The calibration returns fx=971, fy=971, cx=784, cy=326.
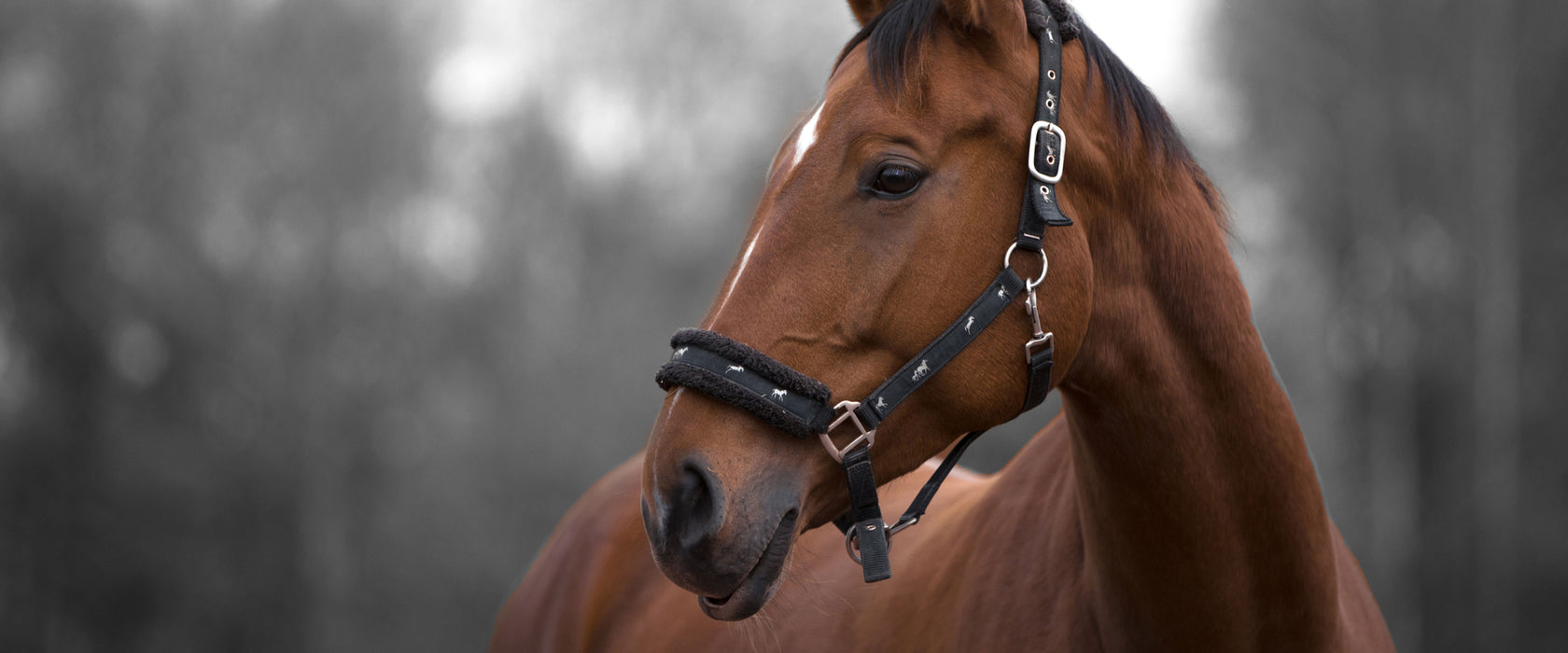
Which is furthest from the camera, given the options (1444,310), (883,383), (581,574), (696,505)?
(1444,310)

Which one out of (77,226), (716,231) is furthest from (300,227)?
(716,231)

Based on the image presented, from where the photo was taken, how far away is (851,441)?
1697 mm

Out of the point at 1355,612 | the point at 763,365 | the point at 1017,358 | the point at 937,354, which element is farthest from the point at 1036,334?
the point at 1355,612

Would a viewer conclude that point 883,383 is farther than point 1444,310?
No

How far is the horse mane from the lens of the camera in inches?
71.1

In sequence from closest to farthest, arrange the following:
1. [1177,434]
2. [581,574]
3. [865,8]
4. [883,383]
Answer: [883,383]
[1177,434]
[865,8]
[581,574]

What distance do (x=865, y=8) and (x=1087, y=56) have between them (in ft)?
1.73

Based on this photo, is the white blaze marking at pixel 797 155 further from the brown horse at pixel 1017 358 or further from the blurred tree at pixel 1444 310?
the blurred tree at pixel 1444 310

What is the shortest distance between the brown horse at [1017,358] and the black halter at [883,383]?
0.08ft

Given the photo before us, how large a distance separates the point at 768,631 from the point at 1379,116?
1346 centimetres

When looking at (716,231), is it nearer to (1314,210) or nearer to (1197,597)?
(1314,210)

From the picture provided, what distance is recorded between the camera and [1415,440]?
12.6 metres

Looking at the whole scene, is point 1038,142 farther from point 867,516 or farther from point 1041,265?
point 867,516

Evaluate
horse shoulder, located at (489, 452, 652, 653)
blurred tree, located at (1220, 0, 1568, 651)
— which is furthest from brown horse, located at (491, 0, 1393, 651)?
blurred tree, located at (1220, 0, 1568, 651)
